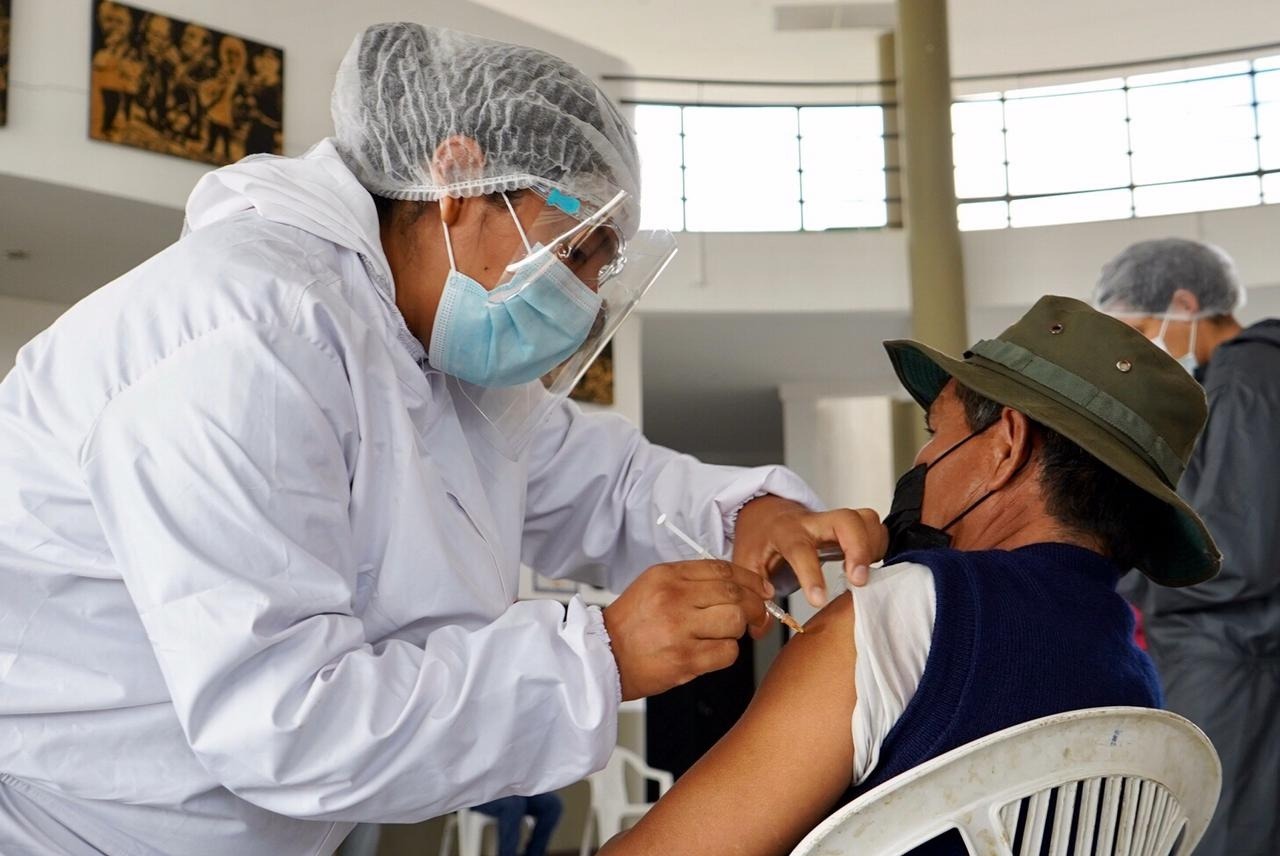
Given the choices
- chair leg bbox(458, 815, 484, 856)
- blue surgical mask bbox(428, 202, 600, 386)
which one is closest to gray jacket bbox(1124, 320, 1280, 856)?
blue surgical mask bbox(428, 202, 600, 386)

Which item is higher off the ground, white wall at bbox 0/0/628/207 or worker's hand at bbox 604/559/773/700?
white wall at bbox 0/0/628/207

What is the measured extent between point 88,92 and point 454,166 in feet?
14.2

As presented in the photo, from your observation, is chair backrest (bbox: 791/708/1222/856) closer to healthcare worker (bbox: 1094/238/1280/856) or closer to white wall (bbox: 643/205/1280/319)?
healthcare worker (bbox: 1094/238/1280/856)

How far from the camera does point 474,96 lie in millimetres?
1446

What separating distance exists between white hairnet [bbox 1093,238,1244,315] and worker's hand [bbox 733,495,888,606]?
6.16ft

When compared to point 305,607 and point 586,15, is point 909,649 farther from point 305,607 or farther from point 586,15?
point 586,15

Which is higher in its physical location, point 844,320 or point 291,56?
point 291,56

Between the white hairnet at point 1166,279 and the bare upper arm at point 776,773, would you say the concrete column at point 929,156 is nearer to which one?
the white hairnet at point 1166,279

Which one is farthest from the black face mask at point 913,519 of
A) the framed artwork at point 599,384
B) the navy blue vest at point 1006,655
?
the framed artwork at point 599,384

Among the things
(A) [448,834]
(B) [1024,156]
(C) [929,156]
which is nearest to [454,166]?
(A) [448,834]

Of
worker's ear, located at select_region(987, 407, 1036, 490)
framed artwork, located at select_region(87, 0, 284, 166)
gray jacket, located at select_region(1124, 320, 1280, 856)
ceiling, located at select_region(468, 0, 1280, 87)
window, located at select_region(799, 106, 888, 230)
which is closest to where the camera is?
worker's ear, located at select_region(987, 407, 1036, 490)

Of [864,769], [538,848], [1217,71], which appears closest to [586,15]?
[1217,71]

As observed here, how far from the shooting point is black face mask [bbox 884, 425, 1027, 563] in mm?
1469

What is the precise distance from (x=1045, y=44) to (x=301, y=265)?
8692mm
